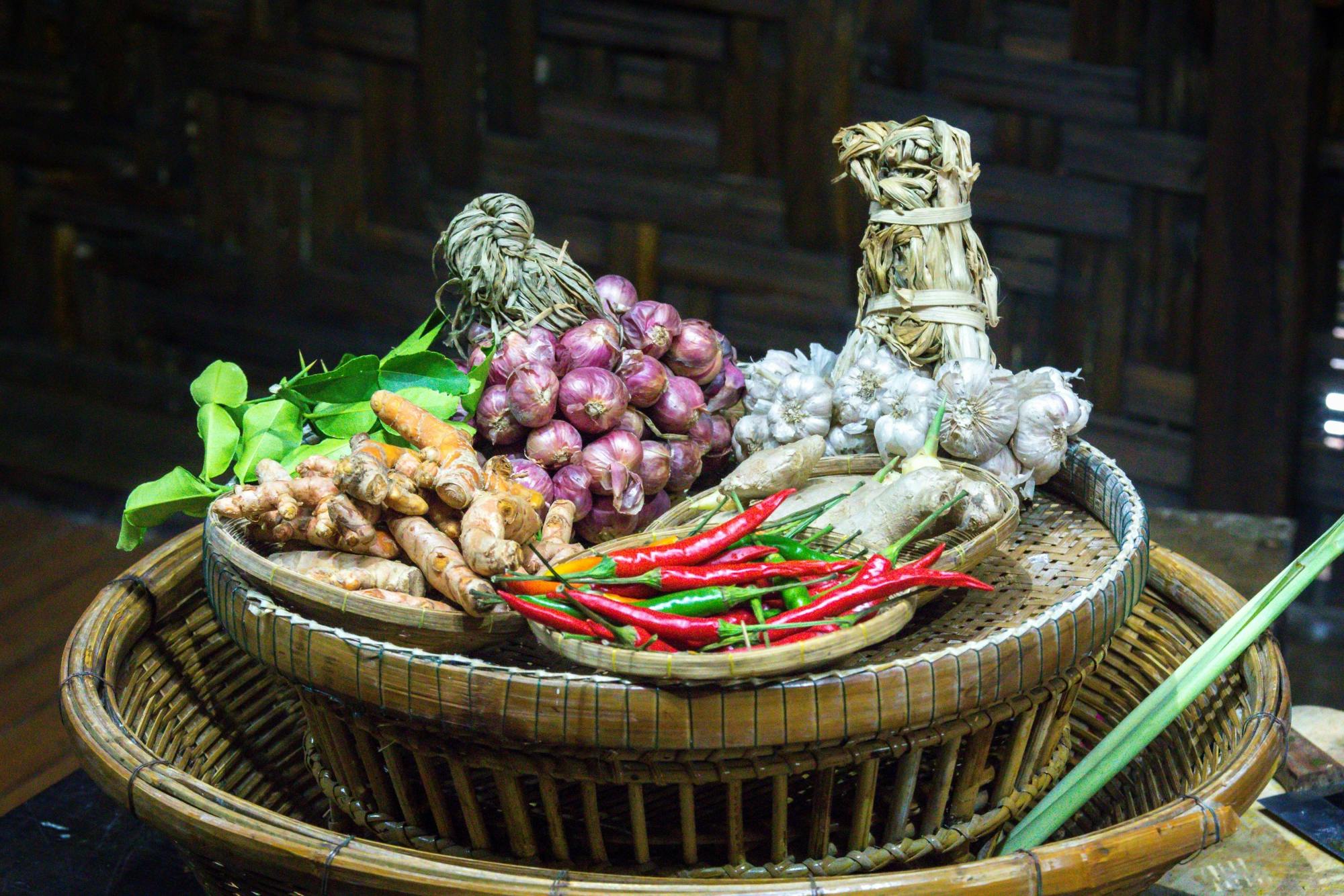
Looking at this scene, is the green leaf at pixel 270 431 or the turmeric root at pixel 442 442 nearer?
the turmeric root at pixel 442 442

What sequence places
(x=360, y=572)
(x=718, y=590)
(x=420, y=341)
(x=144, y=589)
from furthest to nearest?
1. (x=420, y=341)
2. (x=144, y=589)
3. (x=360, y=572)
4. (x=718, y=590)

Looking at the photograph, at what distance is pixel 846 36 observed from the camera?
308 cm

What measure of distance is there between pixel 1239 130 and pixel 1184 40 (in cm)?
22

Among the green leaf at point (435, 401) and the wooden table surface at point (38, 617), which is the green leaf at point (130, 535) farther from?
the wooden table surface at point (38, 617)

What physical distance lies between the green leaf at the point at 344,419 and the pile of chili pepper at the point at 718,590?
502 mm

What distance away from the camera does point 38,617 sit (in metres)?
3.35

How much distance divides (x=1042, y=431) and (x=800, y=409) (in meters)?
0.32

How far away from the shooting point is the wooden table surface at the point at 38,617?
2.81 metres

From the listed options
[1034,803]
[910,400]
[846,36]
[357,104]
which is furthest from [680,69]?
[1034,803]

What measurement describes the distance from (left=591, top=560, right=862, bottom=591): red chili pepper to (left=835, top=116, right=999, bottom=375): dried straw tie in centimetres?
54

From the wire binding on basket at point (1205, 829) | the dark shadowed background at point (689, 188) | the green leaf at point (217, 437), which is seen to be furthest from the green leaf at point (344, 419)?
the dark shadowed background at point (689, 188)

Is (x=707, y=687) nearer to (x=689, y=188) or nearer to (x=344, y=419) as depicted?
(x=344, y=419)

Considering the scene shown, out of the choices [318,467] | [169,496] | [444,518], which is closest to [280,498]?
[318,467]

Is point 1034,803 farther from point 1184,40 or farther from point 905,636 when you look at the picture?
point 1184,40
